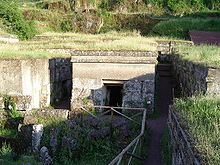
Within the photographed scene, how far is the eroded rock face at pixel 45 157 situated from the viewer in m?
7.68

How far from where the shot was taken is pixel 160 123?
10219 mm

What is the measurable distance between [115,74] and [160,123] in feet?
8.43

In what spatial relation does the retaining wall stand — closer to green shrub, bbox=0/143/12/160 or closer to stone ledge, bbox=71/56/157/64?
stone ledge, bbox=71/56/157/64

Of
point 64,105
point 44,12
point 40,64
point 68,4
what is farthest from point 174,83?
point 68,4

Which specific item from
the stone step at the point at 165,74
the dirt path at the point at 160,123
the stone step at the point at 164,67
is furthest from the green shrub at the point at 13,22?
the dirt path at the point at 160,123

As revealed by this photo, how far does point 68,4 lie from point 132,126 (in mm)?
22594

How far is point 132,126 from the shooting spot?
9.20 metres

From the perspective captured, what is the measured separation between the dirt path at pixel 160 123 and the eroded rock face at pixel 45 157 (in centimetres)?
265

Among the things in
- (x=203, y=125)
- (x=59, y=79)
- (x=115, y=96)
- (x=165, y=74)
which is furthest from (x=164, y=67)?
(x=203, y=125)

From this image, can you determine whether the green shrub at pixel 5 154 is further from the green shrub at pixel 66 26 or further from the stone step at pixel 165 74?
the green shrub at pixel 66 26

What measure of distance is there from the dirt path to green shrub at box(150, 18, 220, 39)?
766 cm

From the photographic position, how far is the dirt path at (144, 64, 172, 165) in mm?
7888

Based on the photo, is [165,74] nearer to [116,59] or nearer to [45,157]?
[116,59]

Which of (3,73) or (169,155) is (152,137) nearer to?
(169,155)
